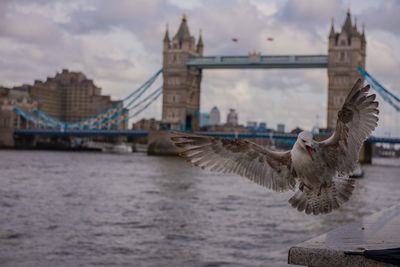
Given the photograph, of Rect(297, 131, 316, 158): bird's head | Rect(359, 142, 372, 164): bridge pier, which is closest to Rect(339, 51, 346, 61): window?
Rect(359, 142, 372, 164): bridge pier

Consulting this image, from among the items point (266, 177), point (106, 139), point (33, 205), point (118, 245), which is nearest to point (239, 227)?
point (118, 245)

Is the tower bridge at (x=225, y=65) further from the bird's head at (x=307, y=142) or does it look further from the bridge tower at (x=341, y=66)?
the bird's head at (x=307, y=142)

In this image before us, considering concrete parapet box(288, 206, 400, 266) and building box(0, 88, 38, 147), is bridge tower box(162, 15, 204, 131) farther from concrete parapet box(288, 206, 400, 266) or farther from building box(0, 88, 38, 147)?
concrete parapet box(288, 206, 400, 266)

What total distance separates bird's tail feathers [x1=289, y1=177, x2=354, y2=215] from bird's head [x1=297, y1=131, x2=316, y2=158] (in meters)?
0.28

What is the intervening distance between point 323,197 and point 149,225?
29.2ft

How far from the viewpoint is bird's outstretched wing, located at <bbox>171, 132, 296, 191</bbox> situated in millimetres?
3834

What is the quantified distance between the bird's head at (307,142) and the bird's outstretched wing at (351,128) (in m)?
0.11

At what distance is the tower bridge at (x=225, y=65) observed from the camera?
2507 inches

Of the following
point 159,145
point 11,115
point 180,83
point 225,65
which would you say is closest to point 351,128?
point 159,145

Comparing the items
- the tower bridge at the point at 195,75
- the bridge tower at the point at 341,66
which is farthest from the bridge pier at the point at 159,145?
the bridge tower at the point at 341,66

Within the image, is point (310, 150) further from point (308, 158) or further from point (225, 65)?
point (225, 65)

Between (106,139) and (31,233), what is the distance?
9388 centimetres

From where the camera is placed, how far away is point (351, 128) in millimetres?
3682

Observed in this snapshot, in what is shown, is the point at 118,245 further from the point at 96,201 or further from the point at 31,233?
the point at 96,201
